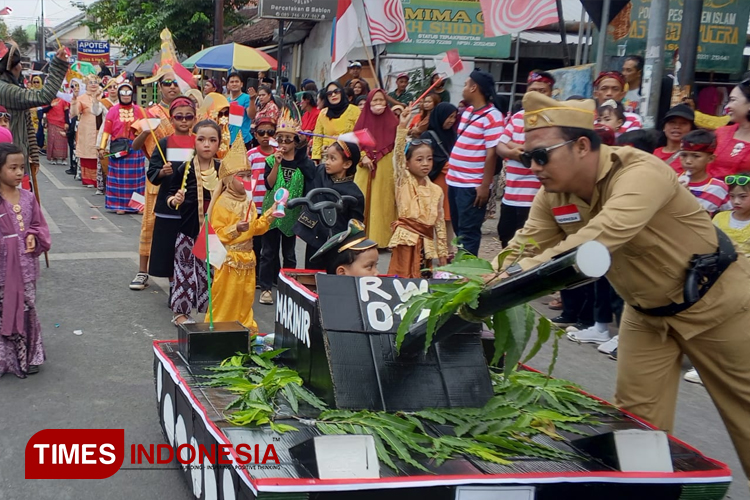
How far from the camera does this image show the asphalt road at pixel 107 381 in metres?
4.15

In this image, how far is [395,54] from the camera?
47.3 ft

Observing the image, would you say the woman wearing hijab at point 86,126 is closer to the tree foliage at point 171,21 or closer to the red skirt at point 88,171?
the red skirt at point 88,171

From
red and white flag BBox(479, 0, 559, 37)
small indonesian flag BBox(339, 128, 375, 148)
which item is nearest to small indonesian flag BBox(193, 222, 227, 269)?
small indonesian flag BBox(339, 128, 375, 148)

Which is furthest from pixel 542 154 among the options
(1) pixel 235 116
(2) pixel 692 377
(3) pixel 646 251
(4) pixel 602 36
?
(4) pixel 602 36

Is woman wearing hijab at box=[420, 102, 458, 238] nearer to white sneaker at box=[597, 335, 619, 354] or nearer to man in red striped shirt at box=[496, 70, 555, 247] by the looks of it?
man in red striped shirt at box=[496, 70, 555, 247]

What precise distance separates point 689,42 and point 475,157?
243cm

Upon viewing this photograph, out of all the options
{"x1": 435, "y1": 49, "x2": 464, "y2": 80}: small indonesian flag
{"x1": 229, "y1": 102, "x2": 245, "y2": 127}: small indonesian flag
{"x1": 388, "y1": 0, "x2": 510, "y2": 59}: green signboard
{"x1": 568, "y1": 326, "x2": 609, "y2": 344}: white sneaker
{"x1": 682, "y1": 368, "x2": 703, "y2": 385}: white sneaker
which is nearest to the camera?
{"x1": 682, "y1": 368, "x2": 703, "y2": 385}: white sneaker

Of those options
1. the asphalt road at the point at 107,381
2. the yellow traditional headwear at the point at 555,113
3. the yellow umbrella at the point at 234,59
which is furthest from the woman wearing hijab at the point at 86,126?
the yellow traditional headwear at the point at 555,113

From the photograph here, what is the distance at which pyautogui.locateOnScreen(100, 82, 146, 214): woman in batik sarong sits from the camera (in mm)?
12805

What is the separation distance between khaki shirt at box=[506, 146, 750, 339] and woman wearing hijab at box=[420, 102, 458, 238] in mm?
6047

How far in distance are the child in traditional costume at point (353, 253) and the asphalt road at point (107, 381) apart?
A: 4.63ft

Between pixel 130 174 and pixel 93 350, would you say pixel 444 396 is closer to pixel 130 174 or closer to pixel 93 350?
pixel 93 350

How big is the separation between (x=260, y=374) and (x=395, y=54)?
36.3 ft

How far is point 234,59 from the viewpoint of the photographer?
14.8 m
